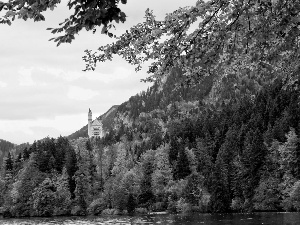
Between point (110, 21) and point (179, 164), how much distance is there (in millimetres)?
112330

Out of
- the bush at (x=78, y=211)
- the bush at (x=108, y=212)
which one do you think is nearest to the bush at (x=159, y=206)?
the bush at (x=108, y=212)

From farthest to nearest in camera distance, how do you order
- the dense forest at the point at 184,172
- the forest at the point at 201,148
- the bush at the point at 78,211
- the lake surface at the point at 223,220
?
1. the bush at the point at 78,211
2. the dense forest at the point at 184,172
3. the lake surface at the point at 223,220
4. the forest at the point at 201,148

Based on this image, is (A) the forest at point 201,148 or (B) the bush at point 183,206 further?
(B) the bush at point 183,206

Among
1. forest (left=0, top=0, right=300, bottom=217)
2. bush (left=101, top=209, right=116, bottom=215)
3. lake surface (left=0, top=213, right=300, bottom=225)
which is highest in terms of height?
forest (left=0, top=0, right=300, bottom=217)

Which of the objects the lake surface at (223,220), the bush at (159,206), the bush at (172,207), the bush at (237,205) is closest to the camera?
the lake surface at (223,220)

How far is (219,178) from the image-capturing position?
318 feet

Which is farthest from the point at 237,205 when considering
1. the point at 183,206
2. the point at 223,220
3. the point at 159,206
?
the point at 159,206

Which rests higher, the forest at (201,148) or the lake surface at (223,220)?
A: the forest at (201,148)

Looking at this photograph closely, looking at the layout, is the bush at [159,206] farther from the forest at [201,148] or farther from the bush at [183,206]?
the bush at [183,206]

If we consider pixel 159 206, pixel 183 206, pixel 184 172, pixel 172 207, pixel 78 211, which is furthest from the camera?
pixel 184 172

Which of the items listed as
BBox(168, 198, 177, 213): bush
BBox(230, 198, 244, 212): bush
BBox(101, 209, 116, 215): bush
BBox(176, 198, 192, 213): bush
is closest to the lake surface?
BBox(230, 198, 244, 212): bush

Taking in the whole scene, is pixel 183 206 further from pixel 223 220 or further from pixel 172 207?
pixel 223 220

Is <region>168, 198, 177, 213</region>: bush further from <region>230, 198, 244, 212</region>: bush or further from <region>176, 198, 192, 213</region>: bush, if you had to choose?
<region>230, 198, 244, 212</region>: bush

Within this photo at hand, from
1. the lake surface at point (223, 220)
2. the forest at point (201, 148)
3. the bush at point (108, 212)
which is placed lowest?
the lake surface at point (223, 220)
